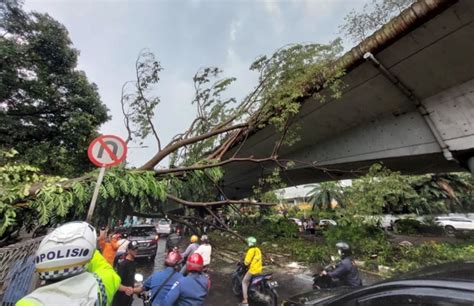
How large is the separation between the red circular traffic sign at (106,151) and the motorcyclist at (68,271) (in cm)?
206

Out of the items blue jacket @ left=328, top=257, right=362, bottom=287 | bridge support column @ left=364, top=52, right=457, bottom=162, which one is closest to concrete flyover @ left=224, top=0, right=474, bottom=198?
bridge support column @ left=364, top=52, right=457, bottom=162

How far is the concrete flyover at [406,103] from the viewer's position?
495cm

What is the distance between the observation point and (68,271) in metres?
1.74

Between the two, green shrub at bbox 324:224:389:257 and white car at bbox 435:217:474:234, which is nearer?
green shrub at bbox 324:224:389:257

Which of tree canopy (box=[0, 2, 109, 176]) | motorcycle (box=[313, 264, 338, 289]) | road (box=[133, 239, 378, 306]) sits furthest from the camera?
tree canopy (box=[0, 2, 109, 176])

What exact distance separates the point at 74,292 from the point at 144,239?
35.0 ft

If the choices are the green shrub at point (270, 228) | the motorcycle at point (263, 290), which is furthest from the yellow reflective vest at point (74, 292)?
the green shrub at point (270, 228)

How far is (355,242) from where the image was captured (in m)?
9.48

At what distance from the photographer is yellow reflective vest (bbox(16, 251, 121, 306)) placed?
1.56 metres

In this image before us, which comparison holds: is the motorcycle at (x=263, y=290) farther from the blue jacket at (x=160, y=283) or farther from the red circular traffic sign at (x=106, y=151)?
the red circular traffic sign at (x=106, y=151)

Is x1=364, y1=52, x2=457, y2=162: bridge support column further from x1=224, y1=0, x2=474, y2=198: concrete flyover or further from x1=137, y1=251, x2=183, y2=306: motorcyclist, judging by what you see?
x1=137, y1=251, x2=183, y2=306: motorcyclist

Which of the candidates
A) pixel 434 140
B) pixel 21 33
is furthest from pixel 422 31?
pixel 21 33

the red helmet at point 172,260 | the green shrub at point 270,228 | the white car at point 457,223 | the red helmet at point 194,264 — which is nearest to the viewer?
the red helmet at point 194,264

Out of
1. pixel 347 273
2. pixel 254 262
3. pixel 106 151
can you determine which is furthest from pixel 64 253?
pixel 254 262
